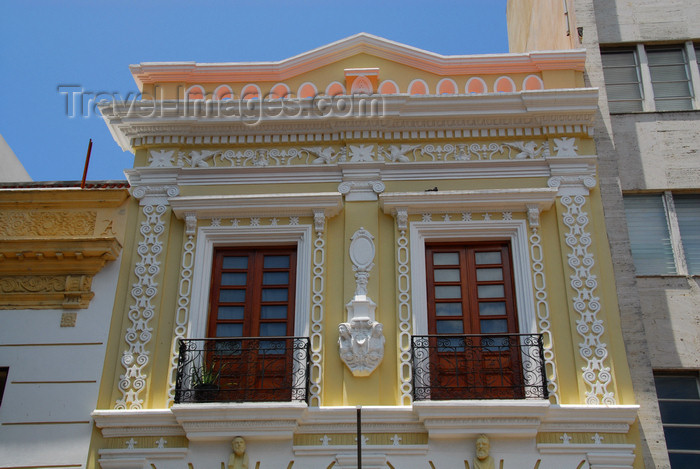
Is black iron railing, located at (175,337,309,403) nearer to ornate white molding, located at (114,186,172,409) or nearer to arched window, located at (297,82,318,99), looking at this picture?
ornate white molding, located at (114,186,172,409)

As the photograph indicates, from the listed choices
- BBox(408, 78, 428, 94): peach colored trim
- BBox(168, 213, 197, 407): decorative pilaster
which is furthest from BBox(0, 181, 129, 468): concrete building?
BBox(408, 78, 428, 94): peach colored trim

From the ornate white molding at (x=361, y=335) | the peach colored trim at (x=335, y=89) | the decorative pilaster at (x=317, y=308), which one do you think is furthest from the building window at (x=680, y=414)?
the peach colored trim at (x=335, y=89)

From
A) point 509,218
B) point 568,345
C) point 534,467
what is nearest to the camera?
point 534,467

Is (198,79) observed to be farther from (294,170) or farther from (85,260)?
(85,260)

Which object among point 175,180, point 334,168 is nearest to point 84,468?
point 175,180

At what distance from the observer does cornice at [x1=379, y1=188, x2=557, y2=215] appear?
11.1 metres

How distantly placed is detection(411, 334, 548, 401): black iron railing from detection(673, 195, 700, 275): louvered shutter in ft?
8.99

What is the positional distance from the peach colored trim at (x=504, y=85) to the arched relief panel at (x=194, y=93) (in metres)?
4.46

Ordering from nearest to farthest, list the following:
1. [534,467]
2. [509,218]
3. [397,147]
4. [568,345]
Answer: [534,467], [568,345], [509,218], [397,147]

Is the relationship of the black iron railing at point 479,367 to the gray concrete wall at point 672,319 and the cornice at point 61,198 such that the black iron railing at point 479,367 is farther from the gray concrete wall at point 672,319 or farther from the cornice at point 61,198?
the cornice at point 61,198

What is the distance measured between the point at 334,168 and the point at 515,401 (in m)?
4.22

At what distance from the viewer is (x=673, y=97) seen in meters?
12.4

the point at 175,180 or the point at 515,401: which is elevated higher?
the point at 175,180

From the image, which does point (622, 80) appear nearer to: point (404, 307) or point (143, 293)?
point (404, 307)
